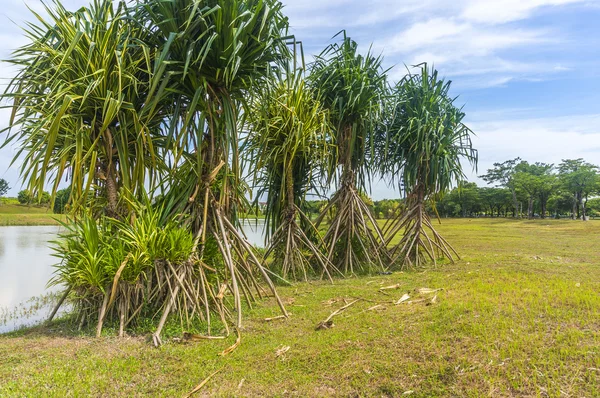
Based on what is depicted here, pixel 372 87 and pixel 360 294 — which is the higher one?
pixel 372 87

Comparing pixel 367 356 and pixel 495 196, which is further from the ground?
pixel 495 196

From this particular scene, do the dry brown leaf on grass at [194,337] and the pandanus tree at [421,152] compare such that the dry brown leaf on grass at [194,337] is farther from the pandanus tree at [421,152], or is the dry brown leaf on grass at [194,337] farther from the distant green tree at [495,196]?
the distant green tree at [495,196]

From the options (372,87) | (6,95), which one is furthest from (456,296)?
(6,95)

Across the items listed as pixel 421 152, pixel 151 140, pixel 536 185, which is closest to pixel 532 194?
pixel 536 185

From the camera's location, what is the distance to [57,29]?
11.1 ft

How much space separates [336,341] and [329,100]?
4486 millimetres

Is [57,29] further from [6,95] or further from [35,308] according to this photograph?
[35,308]

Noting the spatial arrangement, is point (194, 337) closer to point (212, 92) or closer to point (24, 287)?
point (212, 92)

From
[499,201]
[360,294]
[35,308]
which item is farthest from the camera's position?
[499,201]

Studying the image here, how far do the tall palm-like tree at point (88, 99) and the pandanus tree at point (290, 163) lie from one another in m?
1.68

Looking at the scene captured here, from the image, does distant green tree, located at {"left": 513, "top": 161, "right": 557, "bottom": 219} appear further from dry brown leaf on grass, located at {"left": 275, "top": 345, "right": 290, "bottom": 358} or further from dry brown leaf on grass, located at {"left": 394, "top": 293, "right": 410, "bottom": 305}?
dry brown leaf on grass, located at {"left": 275, "top": 345, "right": 290, "bottom": 358}

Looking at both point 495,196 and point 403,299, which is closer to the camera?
point 403,299

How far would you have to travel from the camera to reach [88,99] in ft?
10.5

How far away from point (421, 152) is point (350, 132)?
4.51 ft
